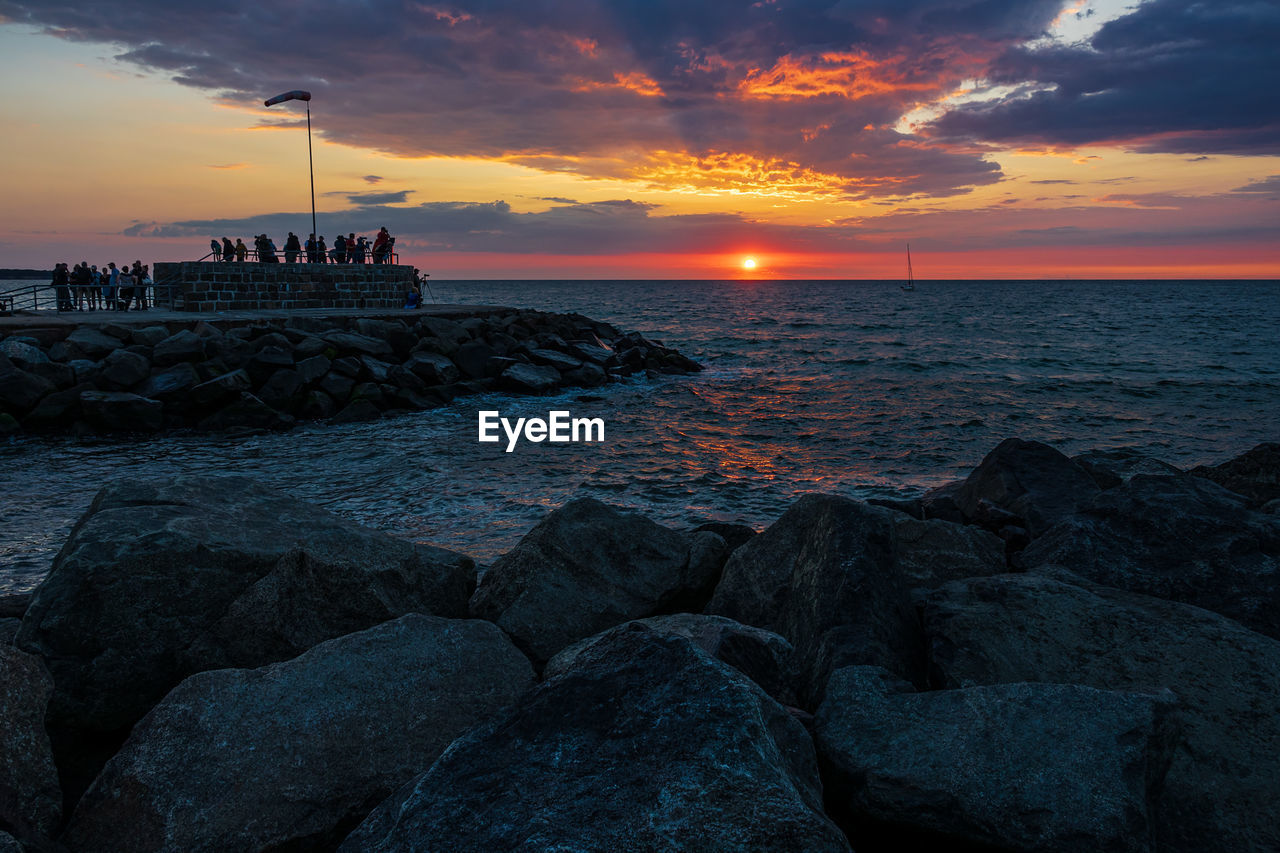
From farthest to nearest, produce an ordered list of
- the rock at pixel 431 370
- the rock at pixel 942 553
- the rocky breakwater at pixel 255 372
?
the rock at pixel 431 370 → the rocky breakwater at pixel 255 372 → the rock at pixel 942 553

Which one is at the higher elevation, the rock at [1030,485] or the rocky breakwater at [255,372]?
the rocky breakwater at [255,372]

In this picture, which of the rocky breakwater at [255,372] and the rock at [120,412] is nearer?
the rock at [120,412]

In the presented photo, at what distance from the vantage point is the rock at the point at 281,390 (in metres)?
17.7

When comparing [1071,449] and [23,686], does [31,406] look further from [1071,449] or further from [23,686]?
[1071,449]

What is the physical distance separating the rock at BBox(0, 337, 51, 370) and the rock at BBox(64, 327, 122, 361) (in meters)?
0.75

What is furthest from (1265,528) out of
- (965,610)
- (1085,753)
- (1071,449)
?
(1071,449)

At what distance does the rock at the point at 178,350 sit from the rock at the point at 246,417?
227 centimetres

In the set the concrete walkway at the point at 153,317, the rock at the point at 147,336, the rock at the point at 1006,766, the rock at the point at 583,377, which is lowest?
the rock at the point at 1006,766

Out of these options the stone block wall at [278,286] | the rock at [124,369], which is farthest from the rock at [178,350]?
the stone block wall at [278,286]

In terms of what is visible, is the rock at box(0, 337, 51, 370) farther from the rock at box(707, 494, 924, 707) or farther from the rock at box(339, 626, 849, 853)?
the rock at box(339, 626, 849, 853)

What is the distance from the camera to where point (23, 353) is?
16266 mm

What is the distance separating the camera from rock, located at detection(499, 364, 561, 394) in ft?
73.4

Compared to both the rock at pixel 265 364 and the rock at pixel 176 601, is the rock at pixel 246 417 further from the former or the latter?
the rock at pixel 176 601

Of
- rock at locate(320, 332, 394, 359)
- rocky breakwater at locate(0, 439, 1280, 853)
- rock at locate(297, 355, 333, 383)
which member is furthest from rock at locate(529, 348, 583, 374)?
rocky breakwater at locate(0, 439, 1280, 853)
